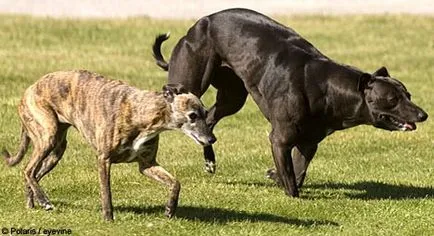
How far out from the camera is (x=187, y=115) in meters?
8.74

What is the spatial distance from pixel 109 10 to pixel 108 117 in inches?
1072

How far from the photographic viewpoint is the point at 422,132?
51.8ft

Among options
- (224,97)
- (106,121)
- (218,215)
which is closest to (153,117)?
(106,121)

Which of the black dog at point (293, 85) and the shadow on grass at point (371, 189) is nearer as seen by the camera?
the black dog at point (293, 85)

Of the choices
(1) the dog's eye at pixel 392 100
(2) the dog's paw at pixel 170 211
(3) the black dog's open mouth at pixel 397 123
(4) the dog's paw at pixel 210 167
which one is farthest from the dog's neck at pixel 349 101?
(2) the dog's paw at pixel 170 211

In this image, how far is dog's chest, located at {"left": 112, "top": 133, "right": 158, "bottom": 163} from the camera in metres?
8.89

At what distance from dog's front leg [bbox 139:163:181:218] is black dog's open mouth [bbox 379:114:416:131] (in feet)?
8.14

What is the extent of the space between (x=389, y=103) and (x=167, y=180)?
2.55 meters

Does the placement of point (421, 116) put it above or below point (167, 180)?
above

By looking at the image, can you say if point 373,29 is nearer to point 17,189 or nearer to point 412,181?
point 412,181

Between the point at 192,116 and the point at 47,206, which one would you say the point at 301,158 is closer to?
the point at 192,116

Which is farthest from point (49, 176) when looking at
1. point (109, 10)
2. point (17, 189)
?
point (109, 10)

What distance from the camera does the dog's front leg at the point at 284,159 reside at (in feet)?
34.9

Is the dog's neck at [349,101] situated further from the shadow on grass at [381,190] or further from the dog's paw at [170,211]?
the dog's paw at [170,211]
